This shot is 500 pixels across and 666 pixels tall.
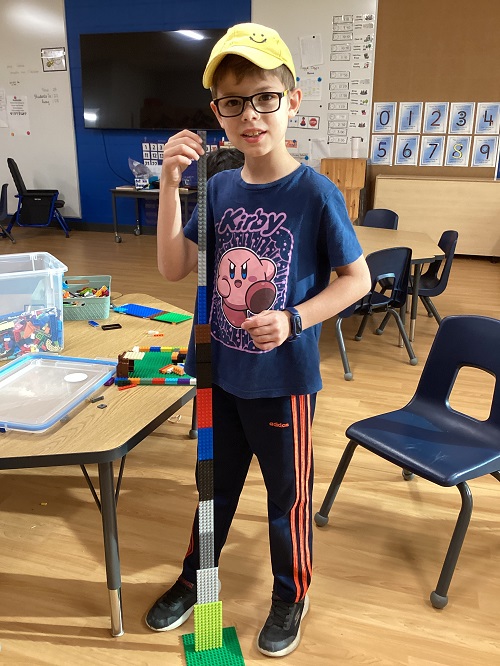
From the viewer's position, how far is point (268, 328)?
3.32 feet

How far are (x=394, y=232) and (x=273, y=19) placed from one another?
3648 millimetres

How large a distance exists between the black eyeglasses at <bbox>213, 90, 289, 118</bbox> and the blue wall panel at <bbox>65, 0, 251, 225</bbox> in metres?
5.86

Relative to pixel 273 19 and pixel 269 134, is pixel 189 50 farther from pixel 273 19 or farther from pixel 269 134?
pixel 269 134

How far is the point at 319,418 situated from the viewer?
8.45 feet

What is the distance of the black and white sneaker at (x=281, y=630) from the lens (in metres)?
1.36

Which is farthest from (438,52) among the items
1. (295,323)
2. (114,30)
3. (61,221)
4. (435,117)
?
(295,323)

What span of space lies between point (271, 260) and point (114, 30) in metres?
6.68

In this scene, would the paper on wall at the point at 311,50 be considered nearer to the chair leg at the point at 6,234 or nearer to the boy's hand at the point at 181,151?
the chair leg at the point at 6,234

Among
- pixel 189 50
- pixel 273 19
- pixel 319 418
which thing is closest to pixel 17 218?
pixel 189 50

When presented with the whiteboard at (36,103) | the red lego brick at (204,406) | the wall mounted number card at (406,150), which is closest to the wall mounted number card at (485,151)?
the wall mounted number card at (406,150)

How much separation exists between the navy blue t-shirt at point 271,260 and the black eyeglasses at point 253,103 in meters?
0.15

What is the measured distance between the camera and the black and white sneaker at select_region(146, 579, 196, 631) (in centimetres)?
143

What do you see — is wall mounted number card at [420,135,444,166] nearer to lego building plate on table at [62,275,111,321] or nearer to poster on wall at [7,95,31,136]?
poster on wall at [7,95,31,136]

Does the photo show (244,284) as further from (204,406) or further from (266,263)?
(204,406)
